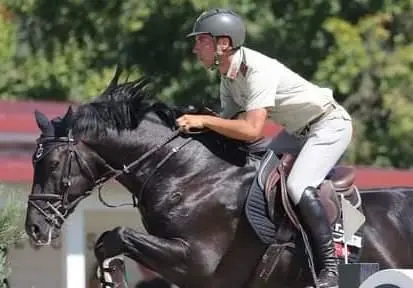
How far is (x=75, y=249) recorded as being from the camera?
42.8 feet

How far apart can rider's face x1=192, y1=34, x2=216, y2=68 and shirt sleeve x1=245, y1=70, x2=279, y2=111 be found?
0.84 ft

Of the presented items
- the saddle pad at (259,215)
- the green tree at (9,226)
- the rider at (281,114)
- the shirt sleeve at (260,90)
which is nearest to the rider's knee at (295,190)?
the rider at (281,114)

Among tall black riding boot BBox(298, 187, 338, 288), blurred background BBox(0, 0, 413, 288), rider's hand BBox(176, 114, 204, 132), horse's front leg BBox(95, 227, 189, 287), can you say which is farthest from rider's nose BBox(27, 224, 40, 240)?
blurred background BBox(0, 0, 413, 288)

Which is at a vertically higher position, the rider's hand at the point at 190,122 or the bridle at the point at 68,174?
the rider's hand at the point at 190,122

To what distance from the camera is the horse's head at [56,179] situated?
7738mm

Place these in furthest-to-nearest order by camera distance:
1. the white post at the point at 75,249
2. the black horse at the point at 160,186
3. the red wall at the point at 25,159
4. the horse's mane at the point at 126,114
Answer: the white post at the point at 75,249 → the red wall at the point at 25,159 → the horse's mane at the point at 126,114 → the black horse at the point at 160,186

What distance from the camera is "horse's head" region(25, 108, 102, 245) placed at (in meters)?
7.74

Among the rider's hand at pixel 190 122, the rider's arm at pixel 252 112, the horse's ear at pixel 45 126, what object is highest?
the rider's arm at pixel 252 112

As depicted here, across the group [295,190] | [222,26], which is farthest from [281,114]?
[222,26]

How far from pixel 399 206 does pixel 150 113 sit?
195 cm

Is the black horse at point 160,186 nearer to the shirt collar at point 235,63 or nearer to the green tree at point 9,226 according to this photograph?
the green tree at point 9,226

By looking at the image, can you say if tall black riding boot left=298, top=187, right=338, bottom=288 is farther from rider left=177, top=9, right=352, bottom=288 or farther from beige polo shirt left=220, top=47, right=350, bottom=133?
beige polo shirt left=220, top=47, right=350, bottom=133

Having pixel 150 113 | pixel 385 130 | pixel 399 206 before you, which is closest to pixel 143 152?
pixel 150 113

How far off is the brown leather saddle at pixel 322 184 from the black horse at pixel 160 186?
0.36 ft
